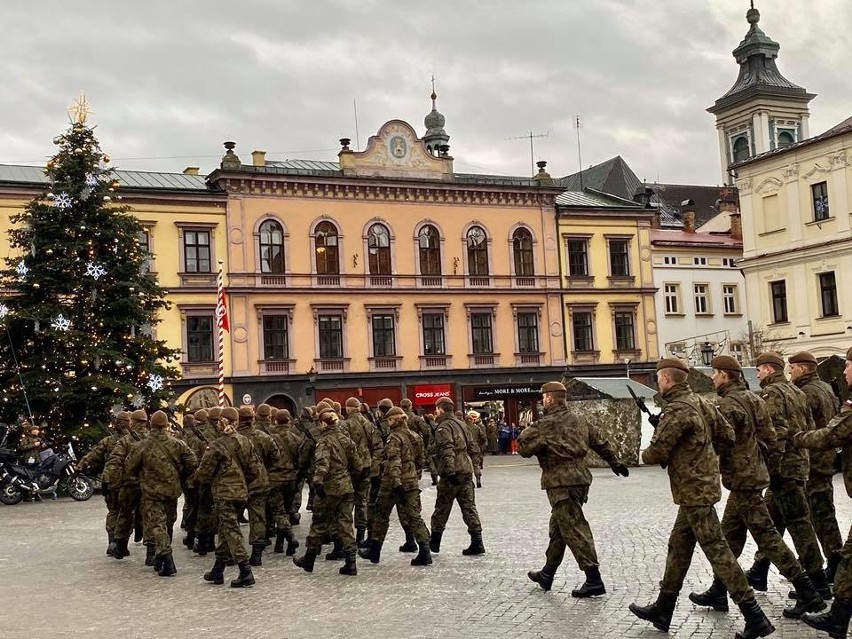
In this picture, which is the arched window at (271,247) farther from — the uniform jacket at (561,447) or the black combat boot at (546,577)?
the black combat boot at (546,577)

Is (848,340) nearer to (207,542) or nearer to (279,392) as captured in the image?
(279,392)

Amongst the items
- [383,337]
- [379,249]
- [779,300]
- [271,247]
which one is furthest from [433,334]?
[779,300]

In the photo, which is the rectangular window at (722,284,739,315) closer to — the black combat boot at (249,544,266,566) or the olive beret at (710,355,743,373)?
the black combat boot at (249,544,266,566)

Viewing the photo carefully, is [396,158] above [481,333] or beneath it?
above

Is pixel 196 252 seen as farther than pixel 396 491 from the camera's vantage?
Yes

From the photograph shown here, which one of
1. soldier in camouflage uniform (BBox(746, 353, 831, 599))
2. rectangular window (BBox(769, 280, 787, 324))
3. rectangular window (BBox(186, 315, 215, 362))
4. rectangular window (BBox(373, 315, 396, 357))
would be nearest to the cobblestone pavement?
soldier in camouflage uniform (BBox(746, 353, 831, 599))

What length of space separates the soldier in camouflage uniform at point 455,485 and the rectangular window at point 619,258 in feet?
120

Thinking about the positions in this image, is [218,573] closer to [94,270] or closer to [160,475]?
[160,475]

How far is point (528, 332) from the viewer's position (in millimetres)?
46594

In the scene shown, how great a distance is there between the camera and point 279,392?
41.3 meters

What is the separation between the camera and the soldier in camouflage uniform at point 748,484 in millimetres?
8867

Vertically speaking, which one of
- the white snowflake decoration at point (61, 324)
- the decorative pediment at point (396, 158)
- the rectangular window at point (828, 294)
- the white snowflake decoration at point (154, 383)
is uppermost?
the decorative pediment at point (396, 158)

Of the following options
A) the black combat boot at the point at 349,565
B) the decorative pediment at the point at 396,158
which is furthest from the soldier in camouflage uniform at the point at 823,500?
the decorative pediment at the point at 396,158

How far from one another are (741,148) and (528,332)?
50434 millimetres
